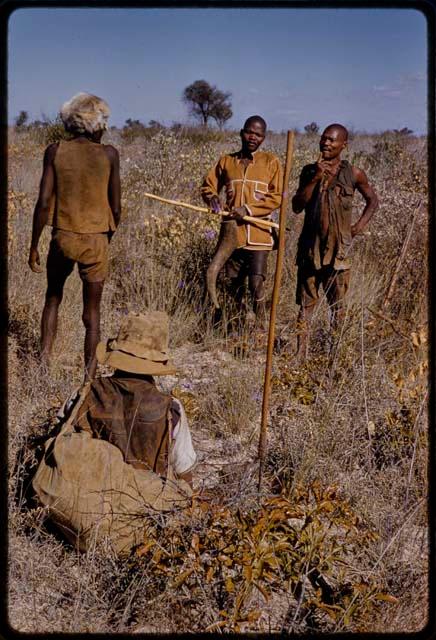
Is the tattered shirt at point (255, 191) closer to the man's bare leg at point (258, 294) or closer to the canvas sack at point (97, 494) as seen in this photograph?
the man's bare leg at point (258, 294)

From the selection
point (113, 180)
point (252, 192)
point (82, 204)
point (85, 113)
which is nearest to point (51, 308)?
point (82, 204)

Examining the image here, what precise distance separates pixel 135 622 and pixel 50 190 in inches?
103

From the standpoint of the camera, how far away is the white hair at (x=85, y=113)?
400 cm

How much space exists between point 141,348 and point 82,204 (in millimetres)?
1621

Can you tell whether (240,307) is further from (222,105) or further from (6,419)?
(222,105)

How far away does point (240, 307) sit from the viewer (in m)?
5.91

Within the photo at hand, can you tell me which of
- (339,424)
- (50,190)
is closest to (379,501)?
(339,424)

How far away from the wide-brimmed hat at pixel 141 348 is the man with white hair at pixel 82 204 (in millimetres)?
1019

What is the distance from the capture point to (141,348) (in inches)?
115

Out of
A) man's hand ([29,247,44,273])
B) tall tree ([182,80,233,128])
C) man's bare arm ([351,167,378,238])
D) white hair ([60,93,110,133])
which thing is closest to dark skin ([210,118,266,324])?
man's bare arm ([351,167,378,238])

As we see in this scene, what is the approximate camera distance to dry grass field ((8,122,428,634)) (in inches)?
103

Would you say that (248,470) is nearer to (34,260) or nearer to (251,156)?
(34,260)

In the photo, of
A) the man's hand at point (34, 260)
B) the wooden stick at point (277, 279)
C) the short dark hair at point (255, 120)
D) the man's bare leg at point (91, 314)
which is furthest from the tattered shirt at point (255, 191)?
the wooden stick at point (277, 279)

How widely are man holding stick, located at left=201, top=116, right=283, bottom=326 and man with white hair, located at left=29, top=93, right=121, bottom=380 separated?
52.0 inches
